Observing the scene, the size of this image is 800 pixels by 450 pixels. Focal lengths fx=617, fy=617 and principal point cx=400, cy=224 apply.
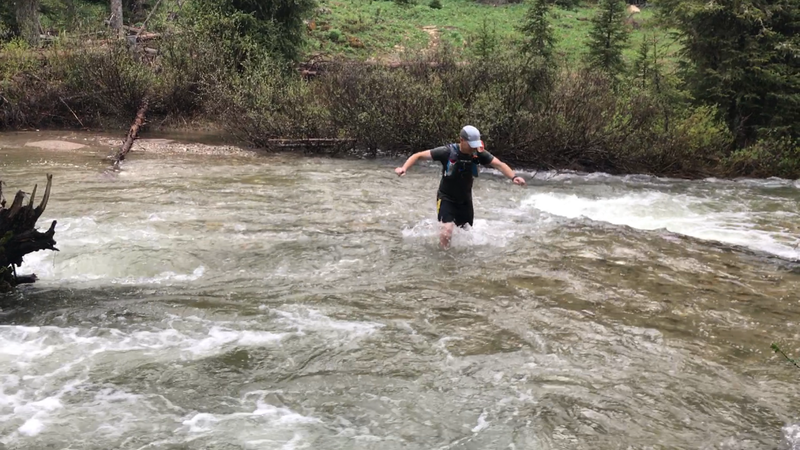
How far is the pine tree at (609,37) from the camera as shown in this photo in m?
20.0

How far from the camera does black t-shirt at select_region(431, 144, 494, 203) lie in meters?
8.87

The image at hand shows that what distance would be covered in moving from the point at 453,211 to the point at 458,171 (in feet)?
2.05

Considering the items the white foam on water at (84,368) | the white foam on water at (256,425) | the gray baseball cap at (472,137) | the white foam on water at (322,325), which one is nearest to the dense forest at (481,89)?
the gray baseball cap at (472,137)

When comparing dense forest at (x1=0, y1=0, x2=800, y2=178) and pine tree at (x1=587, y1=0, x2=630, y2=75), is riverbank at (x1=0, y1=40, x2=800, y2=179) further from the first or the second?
pine tree at (x1=587, y1=0, x2=630, y2=75)

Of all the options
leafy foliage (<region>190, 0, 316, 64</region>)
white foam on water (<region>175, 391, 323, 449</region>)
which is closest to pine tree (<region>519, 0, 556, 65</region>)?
leafy foliage (<region>190, 0, 316, 64</region>)

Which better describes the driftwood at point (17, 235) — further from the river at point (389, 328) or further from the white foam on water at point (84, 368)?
the white foam on water at point (84, 368)

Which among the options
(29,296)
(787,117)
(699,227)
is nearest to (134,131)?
(29,296)

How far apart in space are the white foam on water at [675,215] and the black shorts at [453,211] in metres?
3.13

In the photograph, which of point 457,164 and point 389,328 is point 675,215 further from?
point 389,328

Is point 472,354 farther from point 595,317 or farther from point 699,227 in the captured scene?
point 699,227

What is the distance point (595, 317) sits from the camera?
22.7 ft

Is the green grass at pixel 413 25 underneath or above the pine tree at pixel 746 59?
above

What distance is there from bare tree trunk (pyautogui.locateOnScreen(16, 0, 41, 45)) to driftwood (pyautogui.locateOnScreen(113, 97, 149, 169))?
5.99 m

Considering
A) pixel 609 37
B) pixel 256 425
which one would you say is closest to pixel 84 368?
pixel 256 425
